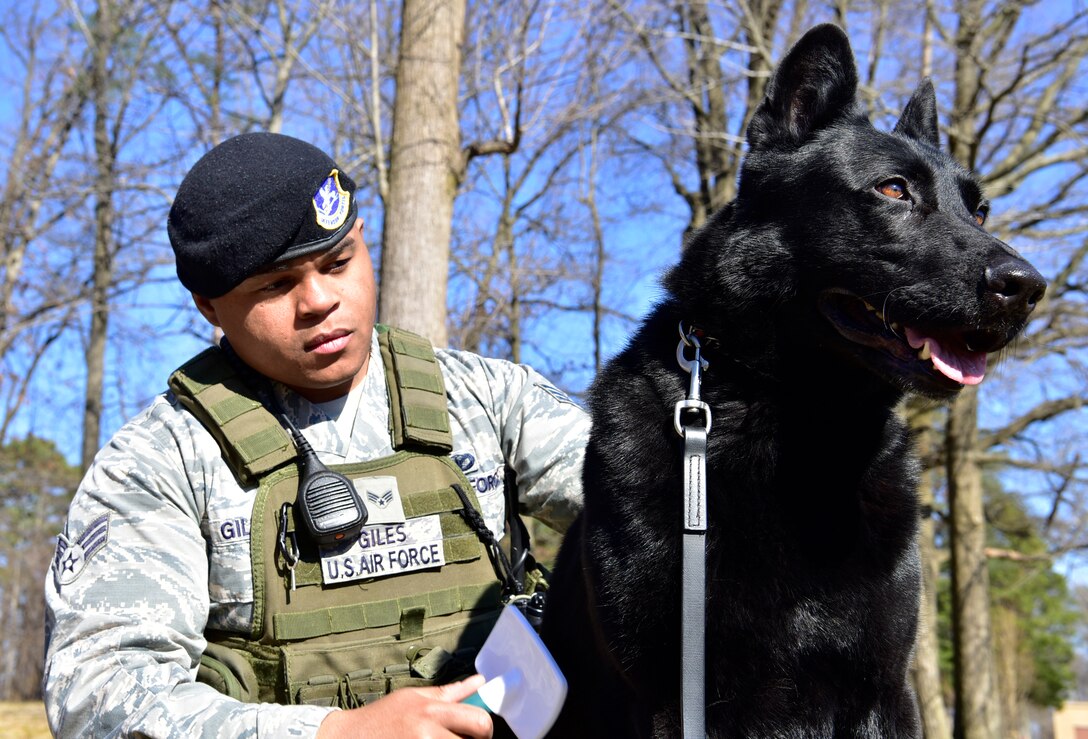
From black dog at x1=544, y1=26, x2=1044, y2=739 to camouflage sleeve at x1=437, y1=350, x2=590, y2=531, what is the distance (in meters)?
0.35

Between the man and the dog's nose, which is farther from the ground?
the dog's nose

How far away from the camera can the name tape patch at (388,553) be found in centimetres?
240

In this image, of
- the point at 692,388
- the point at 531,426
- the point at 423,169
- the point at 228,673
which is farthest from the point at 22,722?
the point at 692,388

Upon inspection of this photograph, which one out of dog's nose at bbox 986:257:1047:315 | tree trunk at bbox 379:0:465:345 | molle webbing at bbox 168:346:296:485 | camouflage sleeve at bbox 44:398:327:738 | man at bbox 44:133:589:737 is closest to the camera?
dog's nose at bbox 986:257:1047:315

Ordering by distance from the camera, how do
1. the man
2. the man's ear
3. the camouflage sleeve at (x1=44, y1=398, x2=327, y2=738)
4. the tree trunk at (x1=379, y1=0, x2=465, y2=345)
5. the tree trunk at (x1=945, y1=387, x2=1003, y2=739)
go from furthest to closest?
the tree trunk at (x1=945, y1=387, x2=1003, y2=739)
the tree trunk at (x1=379, y1=0, x2=465, y2=345)
the man's ear
the man
the camouflage sleeve at (x1=44, y1=398, x2=327, y2=738)

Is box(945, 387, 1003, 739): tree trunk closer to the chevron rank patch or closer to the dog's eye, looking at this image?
the dog's eye

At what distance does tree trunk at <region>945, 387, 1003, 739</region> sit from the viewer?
1115 cm

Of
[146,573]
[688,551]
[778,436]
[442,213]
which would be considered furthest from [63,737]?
[442,213]

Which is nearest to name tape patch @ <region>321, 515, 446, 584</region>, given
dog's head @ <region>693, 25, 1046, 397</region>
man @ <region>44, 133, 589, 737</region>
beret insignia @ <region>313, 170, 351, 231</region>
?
man @ <region>44, 133, 589, 737</region>

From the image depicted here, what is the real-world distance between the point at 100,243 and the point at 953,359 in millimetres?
18472

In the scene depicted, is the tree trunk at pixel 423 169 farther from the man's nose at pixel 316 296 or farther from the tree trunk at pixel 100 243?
the tree trunk at pixel 100 243

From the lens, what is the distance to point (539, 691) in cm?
204

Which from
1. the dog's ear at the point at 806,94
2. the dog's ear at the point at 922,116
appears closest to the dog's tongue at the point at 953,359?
the dog's ear at the point at 806,94

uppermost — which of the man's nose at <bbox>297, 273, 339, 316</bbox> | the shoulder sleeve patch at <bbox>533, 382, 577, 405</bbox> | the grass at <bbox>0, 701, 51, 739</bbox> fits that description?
the man's nose at <bbox>297, 273, 339, 316</bbox>
